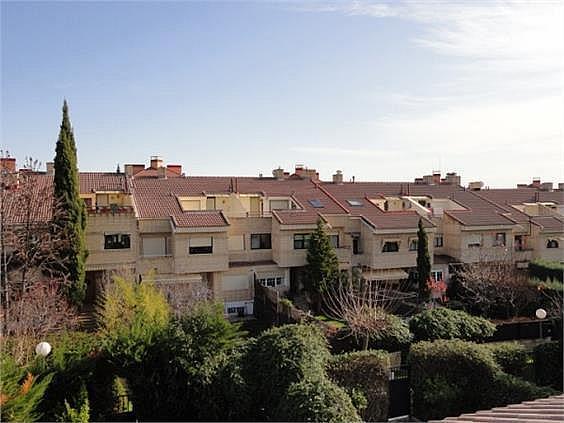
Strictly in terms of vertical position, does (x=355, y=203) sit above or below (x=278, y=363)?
above

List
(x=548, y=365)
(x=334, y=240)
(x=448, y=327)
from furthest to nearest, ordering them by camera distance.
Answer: (x=334, y=240) < (x=448, y=327) < (x=548, y=365)

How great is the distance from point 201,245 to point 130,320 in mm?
11960

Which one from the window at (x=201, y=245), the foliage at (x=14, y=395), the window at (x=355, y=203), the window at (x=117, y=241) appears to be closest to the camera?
the foliage at (x=14, y=395)

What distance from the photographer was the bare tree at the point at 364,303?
23297mm

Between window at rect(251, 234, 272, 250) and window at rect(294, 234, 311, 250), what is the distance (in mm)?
2301

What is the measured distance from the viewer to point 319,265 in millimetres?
35281

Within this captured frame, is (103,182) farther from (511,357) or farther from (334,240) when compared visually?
(511,357)

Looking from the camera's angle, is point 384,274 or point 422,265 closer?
point 422,265

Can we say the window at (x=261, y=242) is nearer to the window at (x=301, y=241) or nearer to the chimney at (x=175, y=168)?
the window at (x=301, y=241)

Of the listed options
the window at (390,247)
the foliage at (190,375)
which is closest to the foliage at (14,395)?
the foliage at (190,375)

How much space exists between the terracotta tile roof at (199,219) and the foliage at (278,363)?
18.6 m

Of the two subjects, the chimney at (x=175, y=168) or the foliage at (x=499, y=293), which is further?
the chimney at (x=175, y=168)

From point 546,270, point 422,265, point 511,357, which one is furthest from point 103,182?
point 546,270

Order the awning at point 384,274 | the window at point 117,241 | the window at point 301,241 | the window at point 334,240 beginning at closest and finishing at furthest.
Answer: the window at point 117,241 < the window at point 301,241 < the awning at point 384,274 < the window at point 334,240
